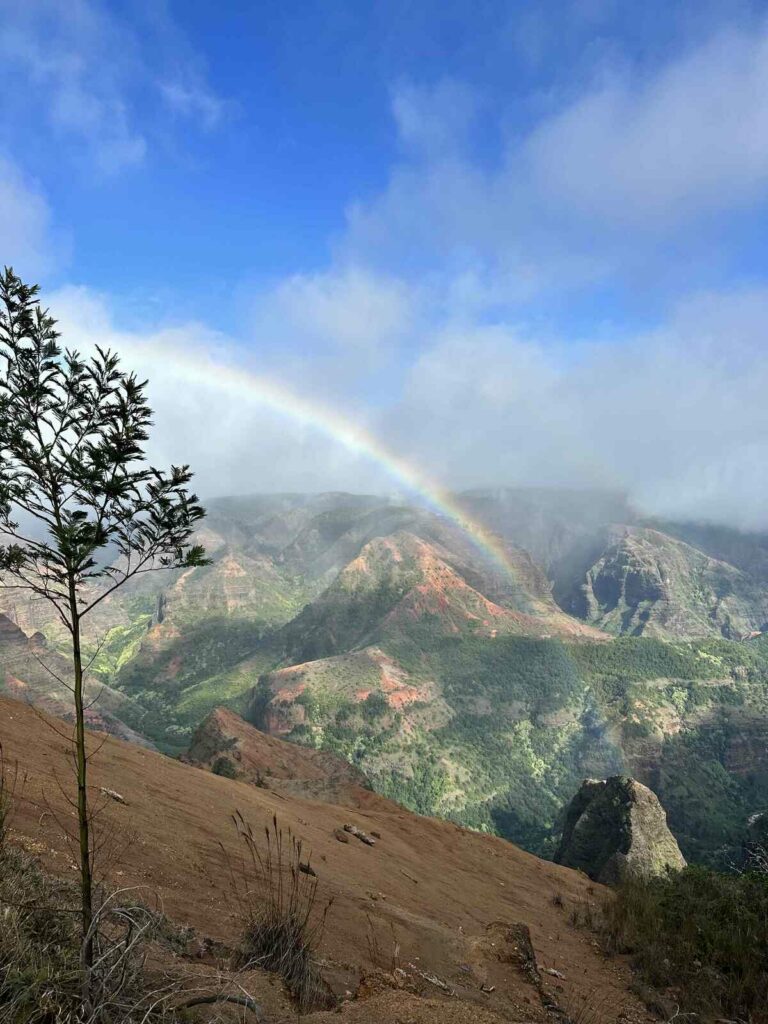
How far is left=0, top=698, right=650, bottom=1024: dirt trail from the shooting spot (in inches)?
341

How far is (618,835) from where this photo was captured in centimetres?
4866

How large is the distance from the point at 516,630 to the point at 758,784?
266ft

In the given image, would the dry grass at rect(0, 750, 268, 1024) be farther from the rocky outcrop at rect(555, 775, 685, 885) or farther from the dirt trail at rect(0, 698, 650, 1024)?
the rocky outcrop at rect(555, 775, 685, 885)

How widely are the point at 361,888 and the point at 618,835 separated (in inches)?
1723

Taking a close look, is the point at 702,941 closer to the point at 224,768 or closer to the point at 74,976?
the point at 74,976

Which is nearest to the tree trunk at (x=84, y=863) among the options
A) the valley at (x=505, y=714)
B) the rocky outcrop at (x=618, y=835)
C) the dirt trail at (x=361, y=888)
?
the dirt trail at (x=361, y=888)

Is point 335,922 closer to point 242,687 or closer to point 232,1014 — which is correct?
point 232,1014

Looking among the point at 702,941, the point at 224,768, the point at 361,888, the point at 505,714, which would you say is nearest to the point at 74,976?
the point at 361,888

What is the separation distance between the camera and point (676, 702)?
148125 millimetres

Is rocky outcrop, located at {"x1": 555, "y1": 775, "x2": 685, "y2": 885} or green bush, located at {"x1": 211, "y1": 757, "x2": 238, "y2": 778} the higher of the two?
rocky outcrop, located at {"x1": 555, "y1": 775, "x2": 685, "y2": 885}

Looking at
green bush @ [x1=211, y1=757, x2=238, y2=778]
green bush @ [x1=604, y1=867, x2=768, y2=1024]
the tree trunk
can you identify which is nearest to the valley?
green bush @ [x1=211, y1=757, x2=238, y2=778]

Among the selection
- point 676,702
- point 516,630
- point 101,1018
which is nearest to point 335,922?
point 101,1018

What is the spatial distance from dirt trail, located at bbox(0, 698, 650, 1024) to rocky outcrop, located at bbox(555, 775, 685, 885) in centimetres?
2535

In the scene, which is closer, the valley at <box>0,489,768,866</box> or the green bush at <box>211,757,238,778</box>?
the green bush at <box>211,757,238,778</box>
